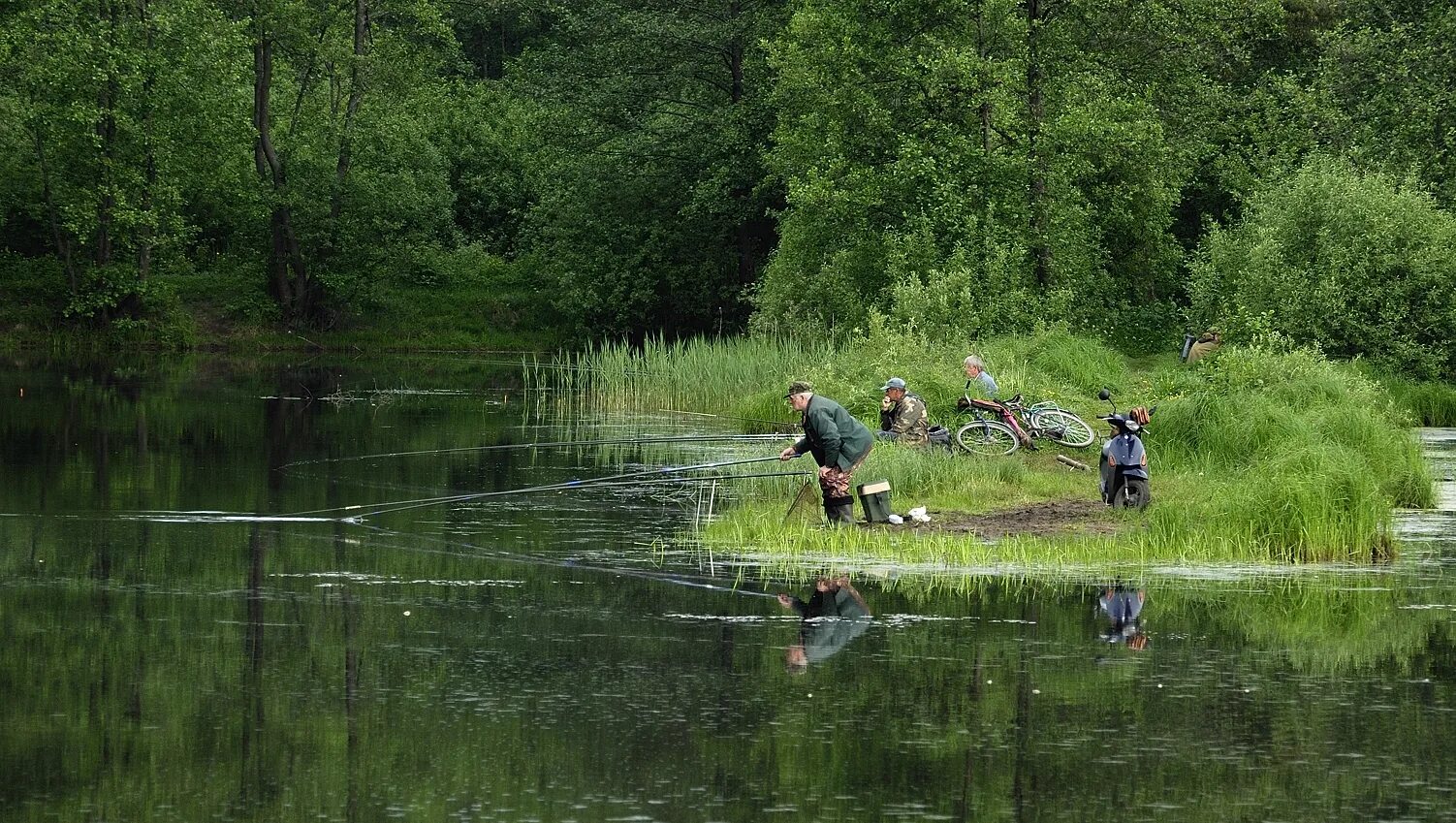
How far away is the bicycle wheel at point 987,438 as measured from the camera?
23703mm

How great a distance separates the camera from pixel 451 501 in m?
20.6

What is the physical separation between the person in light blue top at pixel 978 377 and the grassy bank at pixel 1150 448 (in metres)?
0.34

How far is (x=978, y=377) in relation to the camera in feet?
84.3

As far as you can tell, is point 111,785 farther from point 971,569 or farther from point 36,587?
point 971,569

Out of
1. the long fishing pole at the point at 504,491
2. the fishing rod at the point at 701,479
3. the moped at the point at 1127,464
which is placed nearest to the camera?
the moped at the point at 1127,464

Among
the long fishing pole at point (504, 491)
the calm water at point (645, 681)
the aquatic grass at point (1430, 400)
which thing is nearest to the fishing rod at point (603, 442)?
the long fishing pole at point (504, 491)

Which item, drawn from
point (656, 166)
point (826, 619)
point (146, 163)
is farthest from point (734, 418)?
point (146, 163)

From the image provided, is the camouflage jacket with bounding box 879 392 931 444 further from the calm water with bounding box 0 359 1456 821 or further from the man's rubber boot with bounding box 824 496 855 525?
the man's rubber boot with bounding box 824 496 855 525

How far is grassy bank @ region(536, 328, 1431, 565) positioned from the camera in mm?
16938

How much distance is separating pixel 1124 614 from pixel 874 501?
483 centimetres

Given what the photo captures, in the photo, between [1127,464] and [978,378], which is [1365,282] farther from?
[1127,464]

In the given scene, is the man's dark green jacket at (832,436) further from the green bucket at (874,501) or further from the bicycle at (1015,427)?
the bicycle at (1015,427)

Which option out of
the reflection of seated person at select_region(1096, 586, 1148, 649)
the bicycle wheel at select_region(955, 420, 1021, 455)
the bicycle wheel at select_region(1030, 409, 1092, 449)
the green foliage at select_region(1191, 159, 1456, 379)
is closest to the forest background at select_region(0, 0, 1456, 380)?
the green foliage at select_region(1191, 159, 1456, 379)

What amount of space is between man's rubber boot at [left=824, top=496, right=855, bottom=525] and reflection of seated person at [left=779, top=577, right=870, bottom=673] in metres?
2.90
